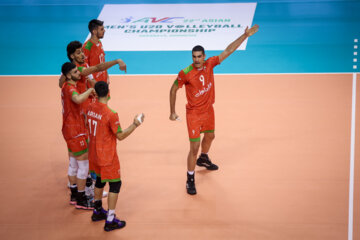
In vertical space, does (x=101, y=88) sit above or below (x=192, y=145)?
above

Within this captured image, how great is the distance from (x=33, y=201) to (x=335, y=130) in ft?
19.1

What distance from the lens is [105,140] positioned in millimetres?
5855

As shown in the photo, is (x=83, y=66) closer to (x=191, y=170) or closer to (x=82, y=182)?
(x=82, y=182)

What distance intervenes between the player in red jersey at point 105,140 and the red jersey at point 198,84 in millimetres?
1475

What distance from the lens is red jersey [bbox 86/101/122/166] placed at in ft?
18.8

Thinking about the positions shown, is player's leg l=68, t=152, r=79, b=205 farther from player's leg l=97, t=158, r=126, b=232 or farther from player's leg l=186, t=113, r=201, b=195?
player's leg l=186, t=113, r=201, b=195

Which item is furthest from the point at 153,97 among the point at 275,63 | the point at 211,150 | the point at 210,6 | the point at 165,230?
the point at 210,6

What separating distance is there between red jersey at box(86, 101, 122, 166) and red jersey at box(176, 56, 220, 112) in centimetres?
156

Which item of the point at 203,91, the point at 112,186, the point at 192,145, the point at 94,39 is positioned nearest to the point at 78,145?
the point at 112,186

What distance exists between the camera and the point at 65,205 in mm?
6902

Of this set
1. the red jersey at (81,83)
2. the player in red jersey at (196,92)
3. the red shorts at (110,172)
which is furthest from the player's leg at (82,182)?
the player in red jersey at (196,92)

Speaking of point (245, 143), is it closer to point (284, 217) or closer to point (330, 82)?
point (284, 217)

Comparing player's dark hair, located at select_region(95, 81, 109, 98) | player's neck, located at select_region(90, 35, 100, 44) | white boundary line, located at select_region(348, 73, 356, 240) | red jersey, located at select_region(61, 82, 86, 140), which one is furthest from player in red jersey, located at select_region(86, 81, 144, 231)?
white boundary line, located at select_region(348, 73, 356, 240)

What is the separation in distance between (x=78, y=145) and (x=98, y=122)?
85cm
